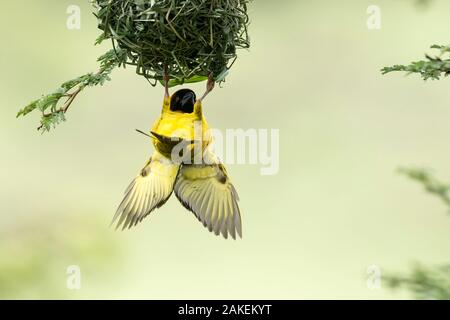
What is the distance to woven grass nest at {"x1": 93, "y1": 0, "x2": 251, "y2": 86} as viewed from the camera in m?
2.43

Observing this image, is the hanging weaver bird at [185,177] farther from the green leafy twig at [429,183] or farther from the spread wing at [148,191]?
the green leafy twig at [429,183]

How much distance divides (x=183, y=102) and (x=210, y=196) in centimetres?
31

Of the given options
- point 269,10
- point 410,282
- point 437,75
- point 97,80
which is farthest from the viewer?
point 269,10

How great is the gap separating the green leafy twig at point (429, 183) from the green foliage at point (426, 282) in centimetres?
29

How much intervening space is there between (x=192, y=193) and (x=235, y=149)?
0.93 ft

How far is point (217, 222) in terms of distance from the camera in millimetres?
2320

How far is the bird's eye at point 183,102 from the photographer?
89.2 inches

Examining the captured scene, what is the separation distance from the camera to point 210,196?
2389 mm

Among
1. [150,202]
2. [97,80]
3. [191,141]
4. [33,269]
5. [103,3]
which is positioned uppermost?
[103,3]

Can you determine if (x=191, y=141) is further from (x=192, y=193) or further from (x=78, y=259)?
(x=78, y=259)

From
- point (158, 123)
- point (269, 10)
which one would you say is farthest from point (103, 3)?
point (269, 10)

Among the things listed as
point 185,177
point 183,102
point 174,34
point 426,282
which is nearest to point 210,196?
point 185,177

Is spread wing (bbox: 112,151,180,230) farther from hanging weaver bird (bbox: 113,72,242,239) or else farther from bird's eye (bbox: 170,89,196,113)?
bird's eye (bbox: 170,89,196,113)

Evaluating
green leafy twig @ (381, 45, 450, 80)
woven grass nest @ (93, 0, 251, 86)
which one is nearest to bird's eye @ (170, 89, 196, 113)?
woven grass nest @ (93, 0, 251, 86)
